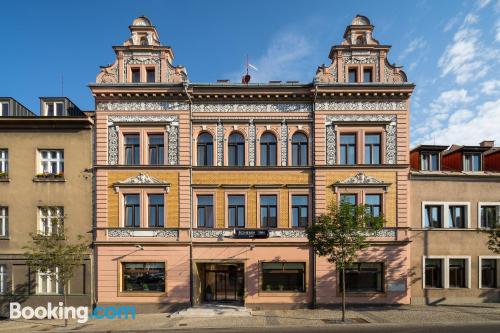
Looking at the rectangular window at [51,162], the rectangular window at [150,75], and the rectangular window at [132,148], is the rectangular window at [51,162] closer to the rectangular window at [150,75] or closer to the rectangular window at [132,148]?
the rectangular window at [132,148]

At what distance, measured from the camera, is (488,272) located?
2169cm

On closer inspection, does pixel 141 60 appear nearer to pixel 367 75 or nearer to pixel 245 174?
pixel 245 174

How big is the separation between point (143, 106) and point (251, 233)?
10826 millimetres

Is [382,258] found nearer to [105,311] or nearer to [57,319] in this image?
[105,311]

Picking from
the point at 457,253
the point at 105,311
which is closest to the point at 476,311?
the point at 457,253

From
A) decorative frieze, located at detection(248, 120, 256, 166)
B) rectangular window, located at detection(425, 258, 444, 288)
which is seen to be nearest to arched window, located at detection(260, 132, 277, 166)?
decorative frieze, located at detection(248, 120, 256, 166)

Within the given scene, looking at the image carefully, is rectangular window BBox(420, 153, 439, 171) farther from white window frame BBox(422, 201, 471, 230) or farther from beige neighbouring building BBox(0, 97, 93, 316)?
beige neighbouring building BBox(0, 97, 93, 316)

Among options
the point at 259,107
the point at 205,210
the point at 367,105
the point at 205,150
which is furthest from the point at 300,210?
the point at 367,105

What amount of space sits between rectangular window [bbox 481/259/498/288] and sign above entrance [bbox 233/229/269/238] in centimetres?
1470

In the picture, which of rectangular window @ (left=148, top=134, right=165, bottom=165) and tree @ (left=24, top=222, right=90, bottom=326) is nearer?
tree @ (left=24, top=222, right=90, bottom=326)

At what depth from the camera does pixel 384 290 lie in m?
20.5

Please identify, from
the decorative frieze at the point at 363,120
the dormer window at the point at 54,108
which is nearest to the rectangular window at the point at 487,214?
the decorative frieze at the point at 363,120

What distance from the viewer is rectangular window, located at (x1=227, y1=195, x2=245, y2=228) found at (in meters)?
21.2

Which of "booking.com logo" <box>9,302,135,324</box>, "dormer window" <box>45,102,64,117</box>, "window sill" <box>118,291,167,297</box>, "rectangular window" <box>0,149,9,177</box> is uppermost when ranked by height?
"dormer window" <box>45,102,64,117</box>
